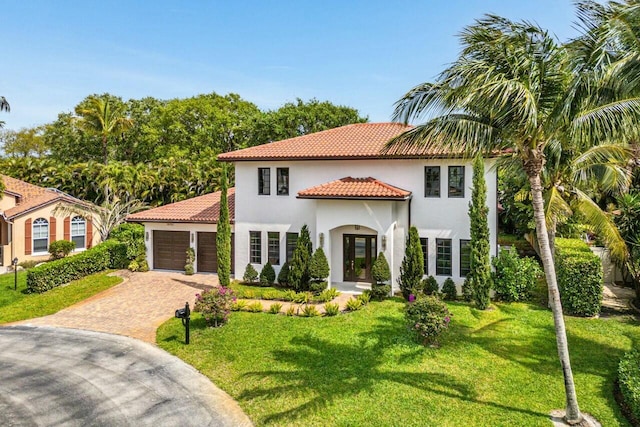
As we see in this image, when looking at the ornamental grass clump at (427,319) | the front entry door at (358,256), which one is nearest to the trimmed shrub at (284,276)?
the front entry door at (358,256)

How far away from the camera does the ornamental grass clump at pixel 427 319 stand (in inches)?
460

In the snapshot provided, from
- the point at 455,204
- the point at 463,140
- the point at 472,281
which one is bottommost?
the point at 472,281

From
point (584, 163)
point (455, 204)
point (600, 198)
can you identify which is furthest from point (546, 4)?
point (600, 198)

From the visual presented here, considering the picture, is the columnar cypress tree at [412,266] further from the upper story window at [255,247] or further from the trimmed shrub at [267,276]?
the upper story window at [255,247]

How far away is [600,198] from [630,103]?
1700cm

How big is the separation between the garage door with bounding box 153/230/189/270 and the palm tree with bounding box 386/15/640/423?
17.7m

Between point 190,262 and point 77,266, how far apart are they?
232 inches

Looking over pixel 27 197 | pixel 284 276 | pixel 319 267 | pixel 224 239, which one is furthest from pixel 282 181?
pixel 27 197

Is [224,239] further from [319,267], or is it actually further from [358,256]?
[358,256]

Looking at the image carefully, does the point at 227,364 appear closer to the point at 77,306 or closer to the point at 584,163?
the point at 77,306

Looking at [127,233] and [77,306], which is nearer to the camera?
[77,306]

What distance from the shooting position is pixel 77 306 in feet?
56.6

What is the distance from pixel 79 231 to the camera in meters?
28.0

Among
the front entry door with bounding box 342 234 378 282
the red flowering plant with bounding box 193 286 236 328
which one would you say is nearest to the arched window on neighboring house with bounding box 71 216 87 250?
the red flowering plant with bounding box 193 286 236 328
